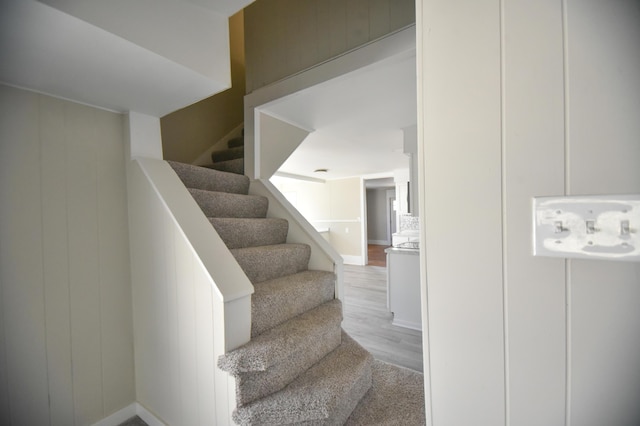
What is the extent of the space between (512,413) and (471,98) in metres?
0.70

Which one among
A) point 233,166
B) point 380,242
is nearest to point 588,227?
point 233,166

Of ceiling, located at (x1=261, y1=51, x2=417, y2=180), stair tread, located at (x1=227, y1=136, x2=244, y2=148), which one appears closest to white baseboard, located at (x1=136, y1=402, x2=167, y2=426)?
ceiling, located at (x1=261, y1=51, x2=417, y2=180)

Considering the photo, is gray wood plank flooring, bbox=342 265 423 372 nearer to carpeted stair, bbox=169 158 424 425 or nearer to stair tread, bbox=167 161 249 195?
carpeted stair, bbox=169 158 424 425

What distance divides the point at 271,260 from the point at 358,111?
57.9 inches

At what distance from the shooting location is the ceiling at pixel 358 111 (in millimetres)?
1662

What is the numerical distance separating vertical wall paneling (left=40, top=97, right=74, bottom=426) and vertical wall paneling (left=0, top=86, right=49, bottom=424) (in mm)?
25

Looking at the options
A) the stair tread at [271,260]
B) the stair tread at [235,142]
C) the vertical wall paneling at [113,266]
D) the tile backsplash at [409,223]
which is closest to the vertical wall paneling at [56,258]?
the vertical wall paneling at [113,266]

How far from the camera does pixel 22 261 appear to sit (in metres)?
1.22

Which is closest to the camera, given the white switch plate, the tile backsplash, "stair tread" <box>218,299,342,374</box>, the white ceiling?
the white switch plate

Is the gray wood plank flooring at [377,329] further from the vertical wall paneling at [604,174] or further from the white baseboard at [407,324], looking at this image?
the vertical wall paneling at [604,174]

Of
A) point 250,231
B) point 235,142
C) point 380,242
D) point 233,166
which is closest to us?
point 250,231

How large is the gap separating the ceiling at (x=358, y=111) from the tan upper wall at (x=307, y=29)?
20 centimetres

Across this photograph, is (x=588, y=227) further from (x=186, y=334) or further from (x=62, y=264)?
(x=62, y=264)

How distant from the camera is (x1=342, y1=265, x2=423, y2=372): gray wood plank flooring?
2240 millimetres
